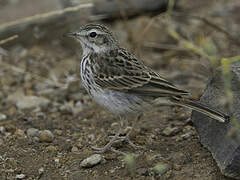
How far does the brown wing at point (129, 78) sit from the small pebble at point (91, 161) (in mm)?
920

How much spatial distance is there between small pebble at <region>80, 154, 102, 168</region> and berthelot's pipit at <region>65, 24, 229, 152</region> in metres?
0.33

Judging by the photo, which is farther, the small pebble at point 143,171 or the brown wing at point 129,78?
the brown wing at point 129,78

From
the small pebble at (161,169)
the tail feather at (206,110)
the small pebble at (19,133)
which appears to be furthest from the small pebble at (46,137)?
the tail feather at (206,110)

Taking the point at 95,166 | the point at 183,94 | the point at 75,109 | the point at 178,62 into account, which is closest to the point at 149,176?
the point at 95,166

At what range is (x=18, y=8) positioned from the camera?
33.4 feet

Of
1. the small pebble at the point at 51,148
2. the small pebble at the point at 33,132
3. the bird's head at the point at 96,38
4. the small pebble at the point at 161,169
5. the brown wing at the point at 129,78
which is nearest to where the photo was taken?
the small pebble at the point at 161,169

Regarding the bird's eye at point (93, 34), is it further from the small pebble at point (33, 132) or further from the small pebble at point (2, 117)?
the small pebble at point (2, 117)

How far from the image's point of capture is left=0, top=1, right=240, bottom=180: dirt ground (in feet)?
17.0

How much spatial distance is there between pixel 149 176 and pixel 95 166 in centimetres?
72

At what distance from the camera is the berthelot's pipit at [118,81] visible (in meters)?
5.42

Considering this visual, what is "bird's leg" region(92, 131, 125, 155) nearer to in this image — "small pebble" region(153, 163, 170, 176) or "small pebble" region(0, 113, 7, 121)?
"small pebble" region(153, 163, 170, 176)

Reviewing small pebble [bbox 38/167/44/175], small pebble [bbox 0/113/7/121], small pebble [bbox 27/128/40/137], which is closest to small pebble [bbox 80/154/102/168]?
small pebble [bbox 38/167/44/175]

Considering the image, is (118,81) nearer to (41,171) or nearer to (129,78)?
(129,78)

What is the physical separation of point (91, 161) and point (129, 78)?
47.4 inches
